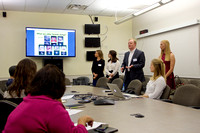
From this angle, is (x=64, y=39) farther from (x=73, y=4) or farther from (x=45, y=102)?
(x=45, y=102)

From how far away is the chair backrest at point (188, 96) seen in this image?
2.61 m

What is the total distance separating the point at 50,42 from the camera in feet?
21.1

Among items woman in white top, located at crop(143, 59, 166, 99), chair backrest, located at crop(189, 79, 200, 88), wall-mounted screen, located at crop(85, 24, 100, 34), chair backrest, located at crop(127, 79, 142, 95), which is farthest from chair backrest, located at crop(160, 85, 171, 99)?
wall-mounted screen, located at crop(85, 24, 100, 34)

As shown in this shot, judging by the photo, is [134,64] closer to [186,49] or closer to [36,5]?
[186,49]

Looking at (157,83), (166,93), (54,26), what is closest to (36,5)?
(54,26)

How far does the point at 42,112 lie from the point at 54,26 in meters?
5.94

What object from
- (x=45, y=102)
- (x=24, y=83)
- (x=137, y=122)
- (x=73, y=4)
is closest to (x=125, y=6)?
(x=73, y=4)

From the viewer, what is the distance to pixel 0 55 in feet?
20.5

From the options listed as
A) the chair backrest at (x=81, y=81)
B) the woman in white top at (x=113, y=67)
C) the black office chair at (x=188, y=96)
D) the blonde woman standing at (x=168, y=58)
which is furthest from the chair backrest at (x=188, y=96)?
the chair backrest at (x=81, y=81)

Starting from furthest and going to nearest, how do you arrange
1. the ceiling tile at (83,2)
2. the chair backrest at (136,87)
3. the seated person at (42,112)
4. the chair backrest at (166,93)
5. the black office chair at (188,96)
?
1. the ceiling tile at (83,2)
2. the chair backrest at (136,87)
3. the chair backrest at (166,93)
4. the black office chair at (188,96)
5. the seated person at (42,112)

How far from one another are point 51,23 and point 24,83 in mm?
4700

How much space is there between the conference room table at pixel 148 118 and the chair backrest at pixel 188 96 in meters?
0.57

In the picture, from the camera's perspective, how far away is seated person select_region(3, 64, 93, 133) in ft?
3.53

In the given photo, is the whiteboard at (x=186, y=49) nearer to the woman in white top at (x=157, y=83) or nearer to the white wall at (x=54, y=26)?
the white wall at (x=54, y=26)
